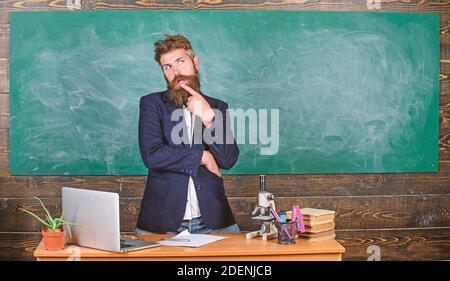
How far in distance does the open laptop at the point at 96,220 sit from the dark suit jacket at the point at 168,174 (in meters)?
0.81

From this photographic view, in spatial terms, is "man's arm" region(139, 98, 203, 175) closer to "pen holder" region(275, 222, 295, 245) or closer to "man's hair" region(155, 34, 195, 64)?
"man's hair" region(155, 34, 195, 64)

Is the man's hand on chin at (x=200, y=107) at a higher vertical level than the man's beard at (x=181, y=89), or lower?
lower

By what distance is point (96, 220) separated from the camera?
2764 mm

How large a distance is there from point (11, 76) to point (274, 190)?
1769mm

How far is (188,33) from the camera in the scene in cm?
378

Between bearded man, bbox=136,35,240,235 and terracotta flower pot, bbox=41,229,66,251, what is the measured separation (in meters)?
1.00

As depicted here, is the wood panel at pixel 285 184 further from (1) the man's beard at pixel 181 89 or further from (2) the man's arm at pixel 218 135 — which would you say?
(1) the man's beard at pixel 181 89

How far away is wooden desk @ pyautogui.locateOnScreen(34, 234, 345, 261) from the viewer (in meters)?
2.73

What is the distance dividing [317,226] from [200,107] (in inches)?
46.8

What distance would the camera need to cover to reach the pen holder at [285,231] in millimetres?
2924

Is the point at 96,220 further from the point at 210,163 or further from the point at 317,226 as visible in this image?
the point at 210,163

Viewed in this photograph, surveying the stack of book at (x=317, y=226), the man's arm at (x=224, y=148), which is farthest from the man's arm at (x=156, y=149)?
the stack of book at (x=317, y=226)

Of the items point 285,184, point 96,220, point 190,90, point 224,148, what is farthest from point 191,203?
point 96,220

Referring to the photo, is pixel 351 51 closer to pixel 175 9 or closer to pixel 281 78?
pixel 281 78
